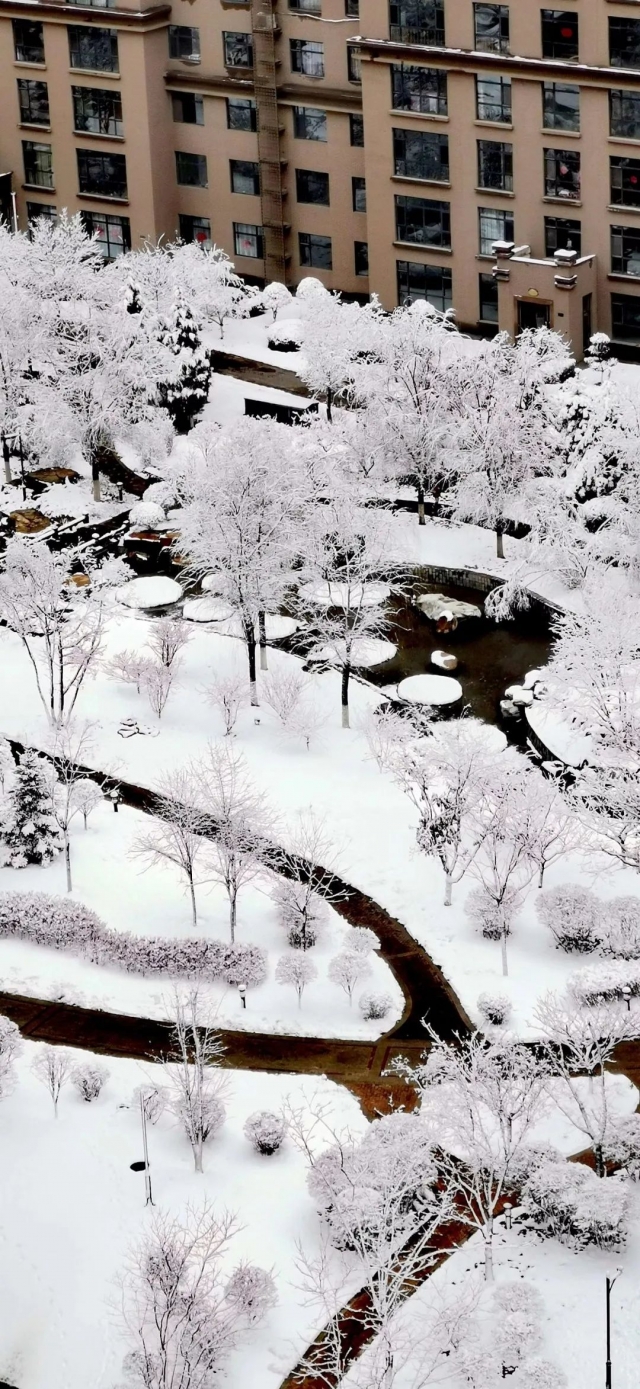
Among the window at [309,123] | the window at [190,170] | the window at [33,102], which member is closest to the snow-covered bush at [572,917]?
the window at [309,123]

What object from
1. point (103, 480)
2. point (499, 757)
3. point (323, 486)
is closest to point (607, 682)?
point (499, 757)

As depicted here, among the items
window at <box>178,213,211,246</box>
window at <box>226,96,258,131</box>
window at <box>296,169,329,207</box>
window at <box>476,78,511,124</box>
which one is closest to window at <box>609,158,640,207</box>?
window at <box>476,78,511,124</box>

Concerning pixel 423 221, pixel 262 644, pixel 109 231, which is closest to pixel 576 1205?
pixel 262 644

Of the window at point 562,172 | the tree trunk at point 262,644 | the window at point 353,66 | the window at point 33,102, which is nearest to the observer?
the tree trunk at point 262,644

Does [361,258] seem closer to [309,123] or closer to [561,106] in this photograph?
[309,123]

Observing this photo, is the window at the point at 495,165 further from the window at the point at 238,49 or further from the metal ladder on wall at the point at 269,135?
the window at the point at 238,49

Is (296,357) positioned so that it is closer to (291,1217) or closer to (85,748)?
(85,748)

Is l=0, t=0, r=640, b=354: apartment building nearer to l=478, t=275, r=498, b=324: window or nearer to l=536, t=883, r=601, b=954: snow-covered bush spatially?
l=478, t=275, r=498, b=324: window
